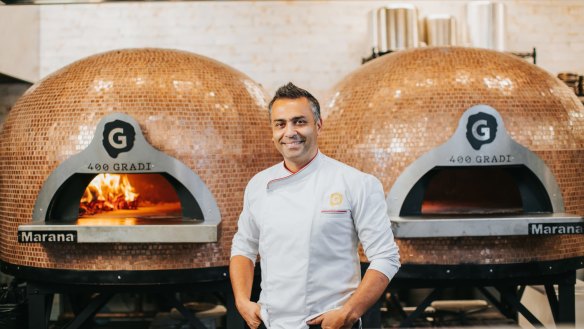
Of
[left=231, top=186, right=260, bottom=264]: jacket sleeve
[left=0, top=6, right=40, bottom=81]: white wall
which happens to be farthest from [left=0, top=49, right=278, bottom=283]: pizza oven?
[left=0, top=6, right=40, bottom=81]: white wall

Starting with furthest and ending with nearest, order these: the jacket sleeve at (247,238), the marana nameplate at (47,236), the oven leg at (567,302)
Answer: the oven leg at (567,302) → the marana nameplate at (47,236) → the jacket sleeve at (247,238)

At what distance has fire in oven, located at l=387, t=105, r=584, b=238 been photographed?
2.92 m

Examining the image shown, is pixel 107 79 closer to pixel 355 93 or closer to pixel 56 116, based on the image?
pixel 56 116

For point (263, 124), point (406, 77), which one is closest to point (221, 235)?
point (263, 124)

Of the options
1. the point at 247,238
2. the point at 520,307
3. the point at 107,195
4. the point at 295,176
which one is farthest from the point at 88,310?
the point at 520,307

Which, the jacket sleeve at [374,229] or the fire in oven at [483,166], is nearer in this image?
the jacket sleeve at [374,229]

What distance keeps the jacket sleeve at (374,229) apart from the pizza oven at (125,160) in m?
1.14

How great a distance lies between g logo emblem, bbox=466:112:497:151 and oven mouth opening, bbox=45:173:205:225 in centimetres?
148

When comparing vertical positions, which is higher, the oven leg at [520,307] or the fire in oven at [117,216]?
the fire in oven at [117,216]

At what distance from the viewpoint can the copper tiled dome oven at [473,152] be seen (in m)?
2.99

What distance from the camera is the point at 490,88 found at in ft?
10.4

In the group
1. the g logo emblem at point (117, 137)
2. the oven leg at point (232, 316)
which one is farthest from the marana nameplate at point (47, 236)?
the oven leg at point (232, 316)

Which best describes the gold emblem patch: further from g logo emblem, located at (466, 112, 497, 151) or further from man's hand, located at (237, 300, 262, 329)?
g logo emblem, located at (466, 112, 497, 151)

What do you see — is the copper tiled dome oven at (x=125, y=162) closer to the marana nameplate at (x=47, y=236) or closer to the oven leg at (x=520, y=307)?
the marana nameplate at (x=47, y=236)
